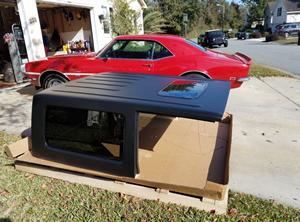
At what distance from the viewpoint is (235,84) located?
16.6 feet

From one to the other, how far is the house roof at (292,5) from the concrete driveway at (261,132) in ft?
160

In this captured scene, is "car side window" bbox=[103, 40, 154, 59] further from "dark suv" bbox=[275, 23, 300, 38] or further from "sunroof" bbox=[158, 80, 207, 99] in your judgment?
"dark suv" bbox=[275, 23, 300, 38]

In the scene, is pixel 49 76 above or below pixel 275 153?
above

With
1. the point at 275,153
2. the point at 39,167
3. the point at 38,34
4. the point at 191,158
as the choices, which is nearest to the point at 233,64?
the point at 275,153

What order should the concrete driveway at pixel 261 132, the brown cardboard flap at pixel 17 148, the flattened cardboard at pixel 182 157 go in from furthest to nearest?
1. the brown cardboard flap at pixel 17 148
2. the concrete driveway at pixel 261 132
3. the flattened cardboard at pixel 182 157

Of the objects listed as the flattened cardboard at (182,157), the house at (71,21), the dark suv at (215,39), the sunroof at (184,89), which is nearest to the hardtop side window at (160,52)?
the flattened cardboard at (182,157)

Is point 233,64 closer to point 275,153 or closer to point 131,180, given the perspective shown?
point 275,153

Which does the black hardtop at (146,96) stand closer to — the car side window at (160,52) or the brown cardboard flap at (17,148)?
the brown cardboard flap at (17,148)

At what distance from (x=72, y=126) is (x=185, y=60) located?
3269 millimetres

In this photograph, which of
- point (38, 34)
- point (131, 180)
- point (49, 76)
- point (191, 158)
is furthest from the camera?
point (38, 34)

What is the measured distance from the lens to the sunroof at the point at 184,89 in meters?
2.27

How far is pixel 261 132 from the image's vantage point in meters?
3.96

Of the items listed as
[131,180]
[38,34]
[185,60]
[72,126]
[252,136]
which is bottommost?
[252,136]

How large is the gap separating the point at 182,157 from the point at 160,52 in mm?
3010
